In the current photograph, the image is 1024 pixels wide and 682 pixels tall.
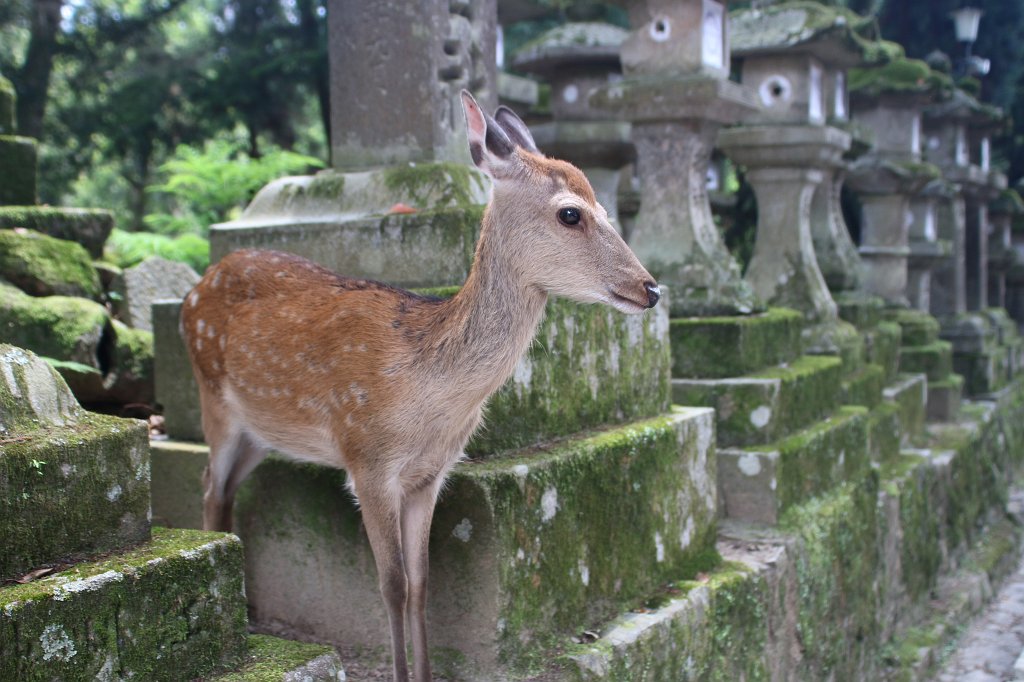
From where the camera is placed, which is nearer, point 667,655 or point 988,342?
point 667,655

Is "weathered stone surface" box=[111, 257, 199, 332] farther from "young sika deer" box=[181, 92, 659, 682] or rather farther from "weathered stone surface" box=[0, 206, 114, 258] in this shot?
"young sika deer" box=[181, 92, 659, 682]

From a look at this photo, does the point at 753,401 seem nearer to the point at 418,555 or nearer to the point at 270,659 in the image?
the point at 418,555

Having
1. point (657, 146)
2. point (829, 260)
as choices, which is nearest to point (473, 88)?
point (657, 146)

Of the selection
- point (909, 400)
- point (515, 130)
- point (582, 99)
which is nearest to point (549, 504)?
point (515, 130)

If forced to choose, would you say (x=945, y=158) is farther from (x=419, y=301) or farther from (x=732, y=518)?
(x=419, y=301)

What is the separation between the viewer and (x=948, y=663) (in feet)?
22.3

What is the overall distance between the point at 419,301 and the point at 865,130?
7.27m

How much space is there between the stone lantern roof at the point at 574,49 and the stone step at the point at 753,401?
3.54 meters

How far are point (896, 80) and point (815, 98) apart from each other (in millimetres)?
3086

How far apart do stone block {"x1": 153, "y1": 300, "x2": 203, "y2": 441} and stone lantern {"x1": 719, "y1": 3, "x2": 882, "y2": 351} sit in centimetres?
464

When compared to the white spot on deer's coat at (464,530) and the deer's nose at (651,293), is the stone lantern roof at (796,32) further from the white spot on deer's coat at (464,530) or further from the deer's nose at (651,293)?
the white spot on deer's coat at (464,530)

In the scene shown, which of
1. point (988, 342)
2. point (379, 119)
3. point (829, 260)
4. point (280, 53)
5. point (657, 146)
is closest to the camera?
point (379, 119)

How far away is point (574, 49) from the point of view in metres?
8.22

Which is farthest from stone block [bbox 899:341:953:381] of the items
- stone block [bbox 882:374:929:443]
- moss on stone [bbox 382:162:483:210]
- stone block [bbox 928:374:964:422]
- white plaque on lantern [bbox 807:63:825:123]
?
moss on stone [bbox 382:162:483:210]
